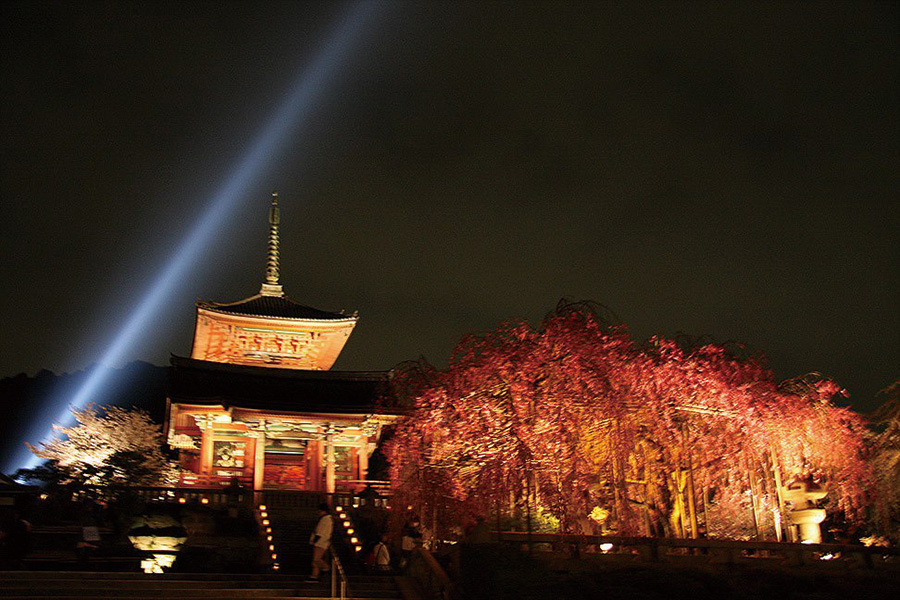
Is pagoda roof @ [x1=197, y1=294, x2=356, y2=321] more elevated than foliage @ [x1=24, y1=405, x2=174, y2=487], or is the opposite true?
pagoda roof @ [x1=197, y1=294, x2=356, y2=321]

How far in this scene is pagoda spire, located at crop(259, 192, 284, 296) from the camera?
1629 inches

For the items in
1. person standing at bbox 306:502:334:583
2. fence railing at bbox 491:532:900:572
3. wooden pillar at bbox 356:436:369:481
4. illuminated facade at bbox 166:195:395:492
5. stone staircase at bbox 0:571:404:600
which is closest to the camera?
stone staircase at bbox 0:571:404:600

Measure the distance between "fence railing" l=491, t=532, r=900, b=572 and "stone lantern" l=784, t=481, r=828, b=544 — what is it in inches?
138

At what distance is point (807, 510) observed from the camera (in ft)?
67.6

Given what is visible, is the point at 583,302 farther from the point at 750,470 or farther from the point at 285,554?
the point at 285,554

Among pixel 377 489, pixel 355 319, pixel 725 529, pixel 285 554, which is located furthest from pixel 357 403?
pixel 725 529

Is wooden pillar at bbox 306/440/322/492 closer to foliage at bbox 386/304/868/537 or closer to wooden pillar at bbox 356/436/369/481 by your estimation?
wooden pillar at bbox 356/436/369/481

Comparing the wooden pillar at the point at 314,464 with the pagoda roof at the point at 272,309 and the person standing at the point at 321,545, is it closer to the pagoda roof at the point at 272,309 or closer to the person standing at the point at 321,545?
the pagoda roof at the point at 272,309

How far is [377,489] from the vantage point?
29.9 metres

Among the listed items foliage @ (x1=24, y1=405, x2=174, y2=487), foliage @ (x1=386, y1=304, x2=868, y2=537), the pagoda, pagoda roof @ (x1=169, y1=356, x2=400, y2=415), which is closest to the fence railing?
foliage @ (x1=386, y1=304, x2=868, y2=537)

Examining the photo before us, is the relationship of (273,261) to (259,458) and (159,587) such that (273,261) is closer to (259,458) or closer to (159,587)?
(259,458)

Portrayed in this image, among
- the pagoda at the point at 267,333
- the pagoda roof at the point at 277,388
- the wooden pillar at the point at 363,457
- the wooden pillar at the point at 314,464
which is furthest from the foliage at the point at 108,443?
the wooden pillar at the point at 363,457

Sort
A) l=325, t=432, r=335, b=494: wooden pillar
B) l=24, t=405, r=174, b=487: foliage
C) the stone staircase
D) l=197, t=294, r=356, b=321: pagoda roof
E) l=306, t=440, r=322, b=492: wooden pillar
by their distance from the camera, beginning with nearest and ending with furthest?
the stone staircase, l=24, t=405, r=174, b=487: foliage, l=325, t=432, r=335, b=494: wooden pillar, l=306, t=440, r=322, b=492: wooden pillar, l=197, t=294, r=356, b=321: pagoda roof

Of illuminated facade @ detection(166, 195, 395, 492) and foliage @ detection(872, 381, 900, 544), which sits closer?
foliage @ detection(872, 381, 900, 544)
